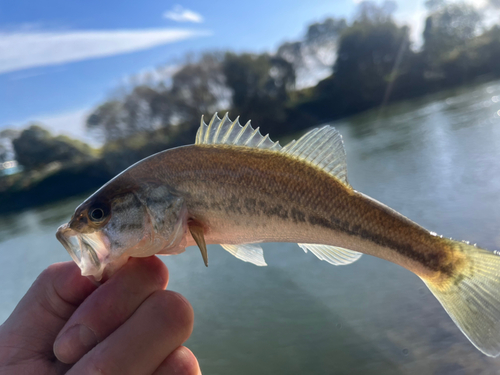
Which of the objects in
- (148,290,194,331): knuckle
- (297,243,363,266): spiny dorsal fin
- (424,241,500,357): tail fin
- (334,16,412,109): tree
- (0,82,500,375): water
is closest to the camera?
(424,241,500,357): tail fin

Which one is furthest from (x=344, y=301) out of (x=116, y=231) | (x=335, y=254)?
(x=116, y=231)

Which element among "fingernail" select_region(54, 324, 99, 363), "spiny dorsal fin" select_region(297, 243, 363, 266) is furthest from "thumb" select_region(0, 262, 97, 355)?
"spiny dorsal fin" select_region(297, 243, 363, 266)

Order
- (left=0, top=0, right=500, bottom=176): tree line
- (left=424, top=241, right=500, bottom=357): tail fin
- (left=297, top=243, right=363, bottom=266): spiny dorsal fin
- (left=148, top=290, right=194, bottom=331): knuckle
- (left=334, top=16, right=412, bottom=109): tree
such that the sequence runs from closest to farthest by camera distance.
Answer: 1. (left=424, top=241, right=500, bottom=357): tail fin
2. (left=148, top=290, right=194, bottom=331): knuckle
3. (left=297, top=243, right=363, bottom=266): spiny dorsal fin
4. (left=0, top=0, right=500, bottom=176): tree line
5. (left=334, top=16, right=412, bottom=109): tree

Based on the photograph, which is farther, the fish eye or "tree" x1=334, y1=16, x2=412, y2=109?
"tree" x1=334, y1=16, x2=412, y2=109

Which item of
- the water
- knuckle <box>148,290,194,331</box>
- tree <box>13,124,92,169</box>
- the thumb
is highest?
knuckle <box>148,290,194,331</box>

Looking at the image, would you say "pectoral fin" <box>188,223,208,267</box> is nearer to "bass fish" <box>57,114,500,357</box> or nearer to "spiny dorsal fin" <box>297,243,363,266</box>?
"bass fish" <box>57,114,500,357</box>

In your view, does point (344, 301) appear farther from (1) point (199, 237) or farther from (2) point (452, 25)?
(2) point (452, 25)
